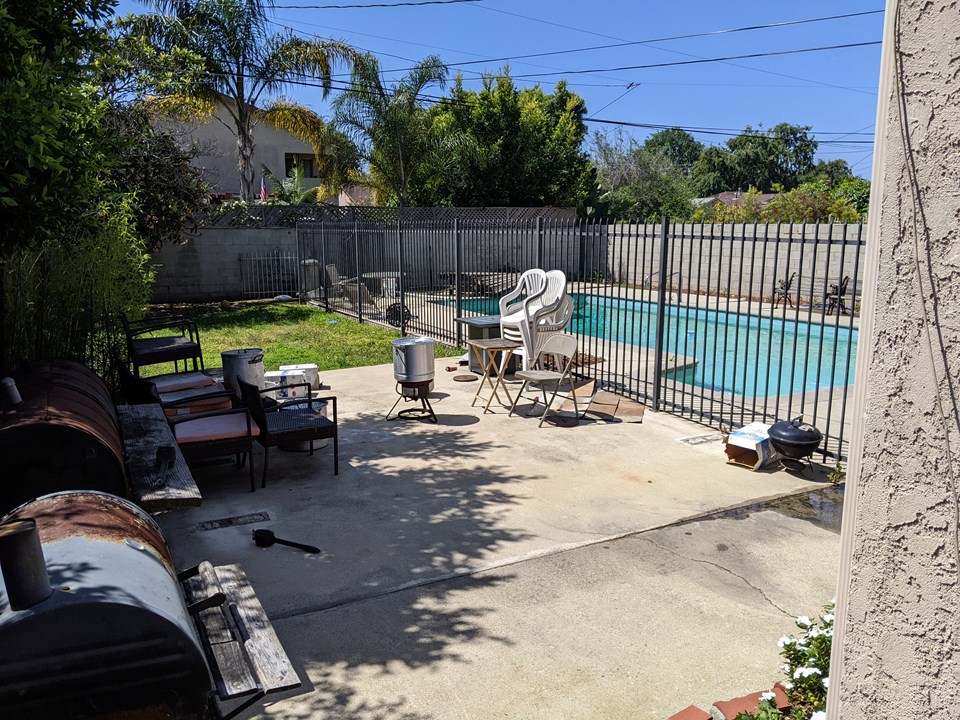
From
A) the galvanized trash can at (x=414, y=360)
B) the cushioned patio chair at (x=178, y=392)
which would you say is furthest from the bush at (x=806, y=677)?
the galvanized trash can at (x=414, y=360)

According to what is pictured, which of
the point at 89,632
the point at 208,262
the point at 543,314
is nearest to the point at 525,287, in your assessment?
the point at 543,314

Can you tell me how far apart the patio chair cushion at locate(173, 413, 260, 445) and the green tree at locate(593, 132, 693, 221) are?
28194mm

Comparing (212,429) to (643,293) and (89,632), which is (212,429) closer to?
(89,632)

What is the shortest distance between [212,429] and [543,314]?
177 inches

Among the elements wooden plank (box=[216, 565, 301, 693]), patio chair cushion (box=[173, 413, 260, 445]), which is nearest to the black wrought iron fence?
patio chair cushion (box=[173, 413, 260, 445])

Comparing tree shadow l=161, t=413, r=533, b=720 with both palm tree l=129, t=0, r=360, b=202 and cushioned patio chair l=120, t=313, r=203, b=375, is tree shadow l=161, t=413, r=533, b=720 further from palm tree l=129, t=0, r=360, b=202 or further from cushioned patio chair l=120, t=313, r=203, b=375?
palm tree l=129, t=0, r=360, b=202

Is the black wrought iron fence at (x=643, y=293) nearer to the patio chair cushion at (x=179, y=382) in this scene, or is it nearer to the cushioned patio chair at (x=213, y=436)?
the cushioned patio chair at (x=213, y=436)

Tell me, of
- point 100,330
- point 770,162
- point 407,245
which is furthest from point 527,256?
point 770,162

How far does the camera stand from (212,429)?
21.4ft

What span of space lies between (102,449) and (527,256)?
8.56 metres

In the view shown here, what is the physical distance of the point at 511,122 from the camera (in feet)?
98.2

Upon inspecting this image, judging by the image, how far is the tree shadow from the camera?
385 centimetres

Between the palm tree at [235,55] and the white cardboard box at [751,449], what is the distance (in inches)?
646

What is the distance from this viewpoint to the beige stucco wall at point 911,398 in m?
1.69
